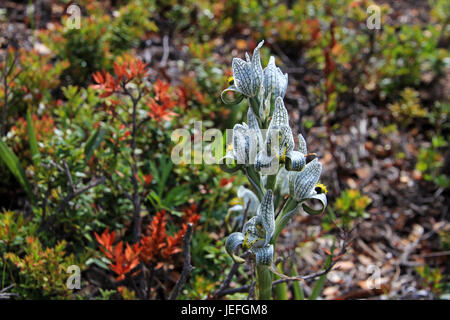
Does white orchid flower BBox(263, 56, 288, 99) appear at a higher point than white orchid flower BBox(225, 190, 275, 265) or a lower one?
higher

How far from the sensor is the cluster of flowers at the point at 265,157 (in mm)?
1526

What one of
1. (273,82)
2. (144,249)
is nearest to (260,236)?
(273,82)

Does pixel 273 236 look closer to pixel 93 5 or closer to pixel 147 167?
pixel 147 167

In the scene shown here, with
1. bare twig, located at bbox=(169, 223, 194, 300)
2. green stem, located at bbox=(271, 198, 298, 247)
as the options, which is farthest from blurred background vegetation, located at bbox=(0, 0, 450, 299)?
green stem, located at bbox=(271, 198, 298, 247)

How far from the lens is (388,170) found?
355 centimetres

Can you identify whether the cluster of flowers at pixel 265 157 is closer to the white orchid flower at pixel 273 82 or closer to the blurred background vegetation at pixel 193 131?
the white orchid flower at pixel 273 82

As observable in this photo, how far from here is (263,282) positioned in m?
1.76

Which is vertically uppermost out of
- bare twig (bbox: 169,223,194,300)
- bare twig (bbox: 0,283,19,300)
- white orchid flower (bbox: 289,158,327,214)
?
white orchid flower (bbox: 289,158,327,214)

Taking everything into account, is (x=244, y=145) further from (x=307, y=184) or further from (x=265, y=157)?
(x=307, y=184)

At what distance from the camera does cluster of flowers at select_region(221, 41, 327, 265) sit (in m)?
1.53

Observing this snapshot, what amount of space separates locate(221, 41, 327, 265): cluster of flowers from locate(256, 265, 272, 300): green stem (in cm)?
13

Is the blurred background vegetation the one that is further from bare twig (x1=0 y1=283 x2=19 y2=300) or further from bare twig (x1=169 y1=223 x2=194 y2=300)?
bare twig (x1=169 y1=223 x2=194 y2=300)
